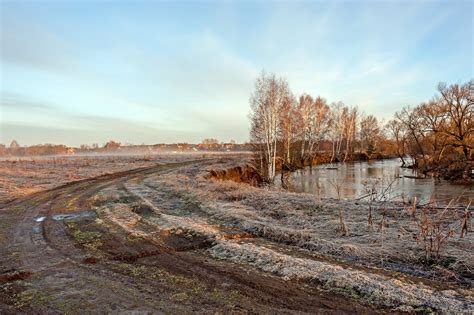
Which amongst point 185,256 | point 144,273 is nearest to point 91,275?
point 144,273

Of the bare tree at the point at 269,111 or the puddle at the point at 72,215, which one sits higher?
the bare tree at the point at 269,111

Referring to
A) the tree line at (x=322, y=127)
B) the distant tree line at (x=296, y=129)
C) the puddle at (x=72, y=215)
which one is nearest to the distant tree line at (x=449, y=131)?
the tree line at (x=322, y=127)

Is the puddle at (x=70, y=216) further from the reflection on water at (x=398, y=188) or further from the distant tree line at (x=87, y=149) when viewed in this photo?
the distant tree line at (x=87, y=149)

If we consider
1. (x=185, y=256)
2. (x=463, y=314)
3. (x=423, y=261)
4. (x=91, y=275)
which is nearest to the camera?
(x=463, y=314)

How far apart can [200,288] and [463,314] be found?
132 inches

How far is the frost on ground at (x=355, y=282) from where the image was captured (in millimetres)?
4164

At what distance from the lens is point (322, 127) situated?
49.7 m

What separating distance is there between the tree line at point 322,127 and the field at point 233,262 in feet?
59.8

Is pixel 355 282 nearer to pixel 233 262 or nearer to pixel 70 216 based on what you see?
pixel 233 262

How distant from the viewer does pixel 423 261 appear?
5.77m

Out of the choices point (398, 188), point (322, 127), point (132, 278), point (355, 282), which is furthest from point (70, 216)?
point (322, 127)

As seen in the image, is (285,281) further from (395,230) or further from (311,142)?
(311,142)

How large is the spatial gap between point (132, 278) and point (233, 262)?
1783mm

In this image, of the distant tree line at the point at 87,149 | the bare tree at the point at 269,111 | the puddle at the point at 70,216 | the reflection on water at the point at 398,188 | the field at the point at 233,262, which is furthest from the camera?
the distant tree line at the point at 87,149
